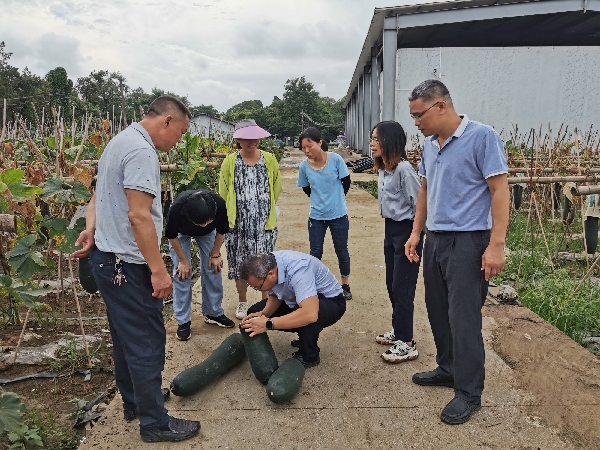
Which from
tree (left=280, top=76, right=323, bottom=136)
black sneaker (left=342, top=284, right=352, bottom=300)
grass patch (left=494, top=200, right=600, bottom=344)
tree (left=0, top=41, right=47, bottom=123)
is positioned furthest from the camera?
tree (left=280, top=76, right=323, bottom=136)

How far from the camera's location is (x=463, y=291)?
2664mm

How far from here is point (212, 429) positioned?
2.65 meters

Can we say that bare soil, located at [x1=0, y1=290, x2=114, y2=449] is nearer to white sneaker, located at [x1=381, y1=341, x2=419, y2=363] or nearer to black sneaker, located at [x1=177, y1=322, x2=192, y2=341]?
black sneaker, located at [x1=177, y1=322, x2=192, y2=341]

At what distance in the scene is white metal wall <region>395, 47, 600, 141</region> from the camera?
1647 cm

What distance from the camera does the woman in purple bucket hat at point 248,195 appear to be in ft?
12.8

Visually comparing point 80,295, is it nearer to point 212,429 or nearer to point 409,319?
point 212,429

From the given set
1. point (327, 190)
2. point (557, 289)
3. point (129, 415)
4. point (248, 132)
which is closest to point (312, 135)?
point (327, 190)

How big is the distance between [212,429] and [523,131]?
16.9 meters

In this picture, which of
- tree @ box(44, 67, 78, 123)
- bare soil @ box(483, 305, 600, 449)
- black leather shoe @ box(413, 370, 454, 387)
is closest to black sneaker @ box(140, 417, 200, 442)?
black leather shoe @ box(413, 370, 454, 387)

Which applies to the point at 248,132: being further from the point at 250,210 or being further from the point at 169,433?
the point at 169,433


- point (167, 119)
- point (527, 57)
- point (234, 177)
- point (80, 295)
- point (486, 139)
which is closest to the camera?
point (167, 119)

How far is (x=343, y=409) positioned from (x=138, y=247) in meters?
1.51

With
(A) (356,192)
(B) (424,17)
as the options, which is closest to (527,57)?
(B) (424,17)

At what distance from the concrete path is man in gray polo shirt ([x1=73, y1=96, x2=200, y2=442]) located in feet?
0.98
